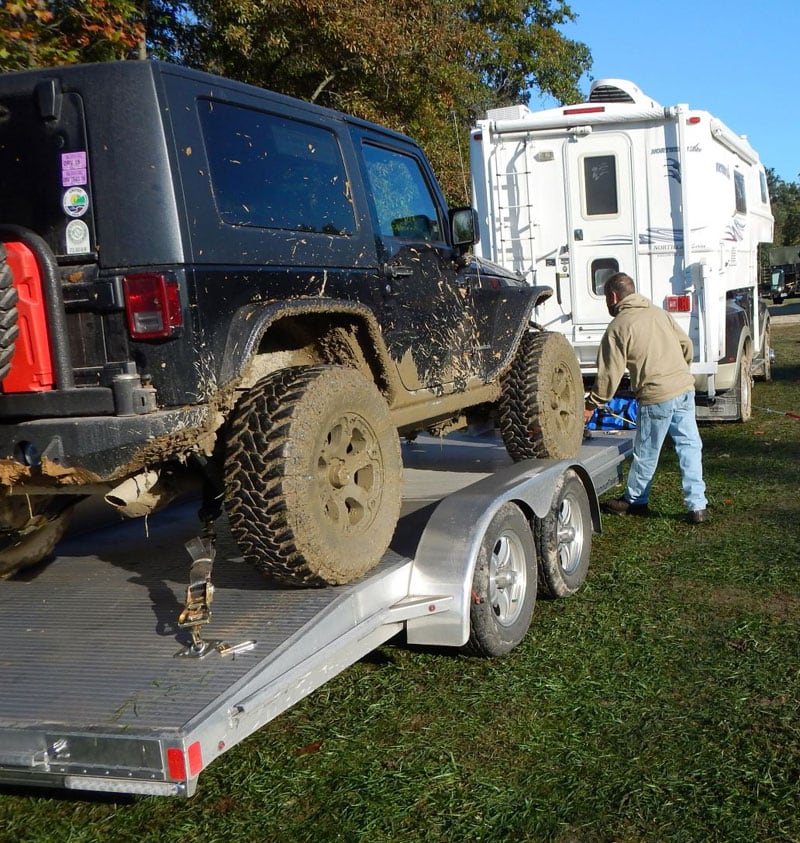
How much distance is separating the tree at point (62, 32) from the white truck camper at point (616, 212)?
3594mm

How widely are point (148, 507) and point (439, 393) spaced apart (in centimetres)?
183

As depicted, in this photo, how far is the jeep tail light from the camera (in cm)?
343

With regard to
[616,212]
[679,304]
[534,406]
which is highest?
[616,212]

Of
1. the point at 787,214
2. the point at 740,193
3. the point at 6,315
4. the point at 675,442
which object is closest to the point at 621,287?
the point at 675,442

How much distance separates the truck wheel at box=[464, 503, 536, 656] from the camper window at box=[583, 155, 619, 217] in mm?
5547

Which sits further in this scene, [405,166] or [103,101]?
[405,166]

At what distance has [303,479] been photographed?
361cm

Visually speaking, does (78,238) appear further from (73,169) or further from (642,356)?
(642,356)

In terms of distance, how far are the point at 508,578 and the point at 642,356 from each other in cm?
267

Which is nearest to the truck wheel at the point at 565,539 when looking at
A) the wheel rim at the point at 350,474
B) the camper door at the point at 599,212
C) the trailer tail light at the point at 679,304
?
the wheel rim at the point at 350,474

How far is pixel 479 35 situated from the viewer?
15.1 m

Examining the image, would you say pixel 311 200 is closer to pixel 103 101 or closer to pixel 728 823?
pixel 103 101

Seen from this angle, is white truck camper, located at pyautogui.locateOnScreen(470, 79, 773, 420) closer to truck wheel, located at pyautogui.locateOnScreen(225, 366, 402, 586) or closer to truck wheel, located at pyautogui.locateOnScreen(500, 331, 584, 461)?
truck wheel, located at pyautogui.locateOnScreen(500, 331, 584, 461)

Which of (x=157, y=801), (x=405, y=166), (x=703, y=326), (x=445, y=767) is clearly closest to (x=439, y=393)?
(x=405, y=166)
